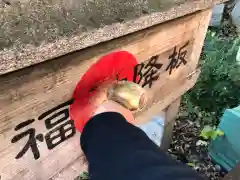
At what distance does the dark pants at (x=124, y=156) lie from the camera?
0.66 metres

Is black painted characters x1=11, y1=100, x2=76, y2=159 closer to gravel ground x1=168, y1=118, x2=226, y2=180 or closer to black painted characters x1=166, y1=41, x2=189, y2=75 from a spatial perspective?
black painted characters x1=166, y1=41, x2=189, y2=75

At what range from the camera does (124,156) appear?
704 millimetres

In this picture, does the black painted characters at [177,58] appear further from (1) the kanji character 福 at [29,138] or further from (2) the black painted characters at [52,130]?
(1) the kanji character 福 at [29,138]

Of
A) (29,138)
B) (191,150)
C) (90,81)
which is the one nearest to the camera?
(29,138)

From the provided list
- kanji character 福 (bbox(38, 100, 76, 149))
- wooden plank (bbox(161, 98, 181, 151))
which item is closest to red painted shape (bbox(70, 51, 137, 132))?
kanji character 福 (bbox(38, 100, 76, 149))

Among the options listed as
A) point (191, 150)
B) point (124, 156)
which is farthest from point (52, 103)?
point (191, 150)

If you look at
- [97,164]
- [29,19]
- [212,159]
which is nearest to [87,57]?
[29,19]

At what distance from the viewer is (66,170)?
3.85 feet

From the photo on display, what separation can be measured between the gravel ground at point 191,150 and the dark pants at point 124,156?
5.54ft

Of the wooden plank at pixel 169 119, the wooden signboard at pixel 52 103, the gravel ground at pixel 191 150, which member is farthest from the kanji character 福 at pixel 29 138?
the gravel ground at pixel 191 150

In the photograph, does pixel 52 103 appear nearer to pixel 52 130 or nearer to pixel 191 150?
pixel 52 130

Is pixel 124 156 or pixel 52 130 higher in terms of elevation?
pixel 124 156

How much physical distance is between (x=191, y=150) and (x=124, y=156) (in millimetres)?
2038

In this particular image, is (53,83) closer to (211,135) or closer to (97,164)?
(97,164)
